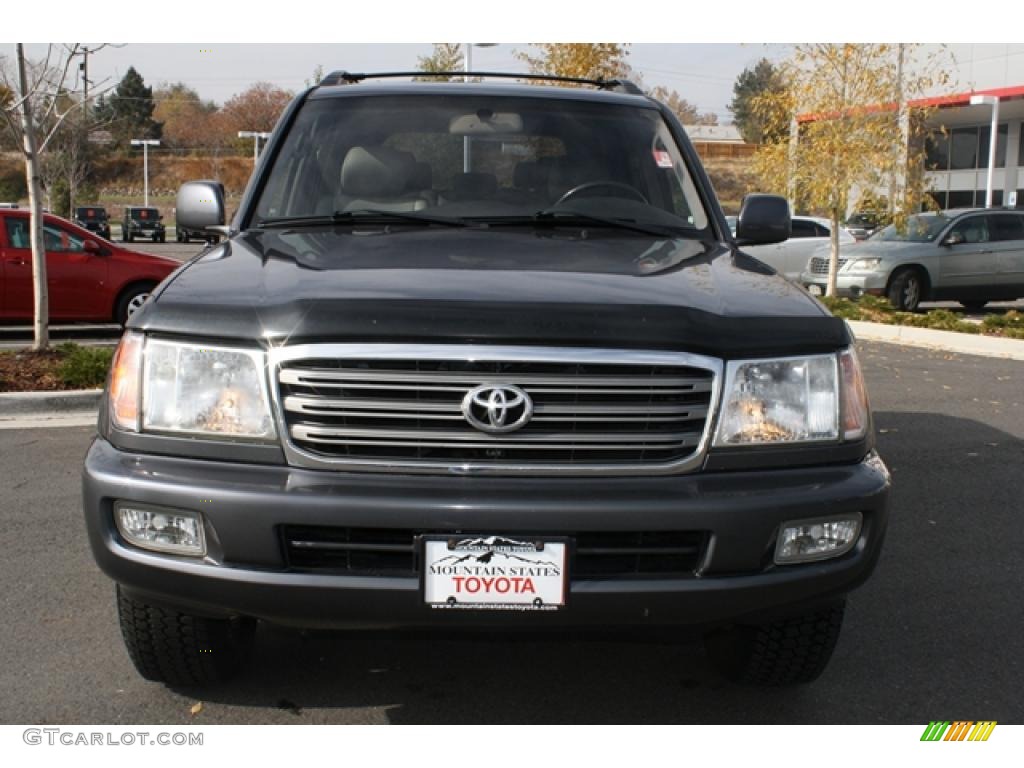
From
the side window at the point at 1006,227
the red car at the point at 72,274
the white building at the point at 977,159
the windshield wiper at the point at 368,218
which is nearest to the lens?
the windshield wiper at the point at 368,218

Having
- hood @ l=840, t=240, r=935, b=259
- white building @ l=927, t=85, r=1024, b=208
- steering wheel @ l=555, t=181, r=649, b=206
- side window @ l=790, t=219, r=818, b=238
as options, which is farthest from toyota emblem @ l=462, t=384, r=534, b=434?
white building @ l=927, t=85, r=1024, b=208

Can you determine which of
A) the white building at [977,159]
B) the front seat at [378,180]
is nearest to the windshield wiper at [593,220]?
the front seat at [378,180]

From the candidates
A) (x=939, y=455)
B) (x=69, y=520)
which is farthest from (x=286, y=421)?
(x=939, y=455)

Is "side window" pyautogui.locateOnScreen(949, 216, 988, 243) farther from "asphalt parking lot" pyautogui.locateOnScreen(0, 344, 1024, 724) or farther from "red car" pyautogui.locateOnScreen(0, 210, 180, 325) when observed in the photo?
"asphalt parking lot" pyautogui.locateOnScreen(0, 344, 1024, 724)

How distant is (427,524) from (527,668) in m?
1.18

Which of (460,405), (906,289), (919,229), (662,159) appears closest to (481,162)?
(662,159)

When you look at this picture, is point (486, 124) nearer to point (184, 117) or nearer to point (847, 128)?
point (847, 128)

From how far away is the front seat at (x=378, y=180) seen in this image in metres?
Result: 4.03

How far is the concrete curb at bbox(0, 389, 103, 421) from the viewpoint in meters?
7.63

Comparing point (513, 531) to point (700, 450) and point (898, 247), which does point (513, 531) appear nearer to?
point (700, 450)

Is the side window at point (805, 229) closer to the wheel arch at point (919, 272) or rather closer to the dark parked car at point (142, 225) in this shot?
the wheel arch at point (919, 272)

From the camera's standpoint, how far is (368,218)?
3832 millimetres

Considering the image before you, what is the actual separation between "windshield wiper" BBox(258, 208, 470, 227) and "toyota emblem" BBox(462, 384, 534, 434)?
4.13 ft

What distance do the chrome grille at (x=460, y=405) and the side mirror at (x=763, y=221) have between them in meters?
1.83
